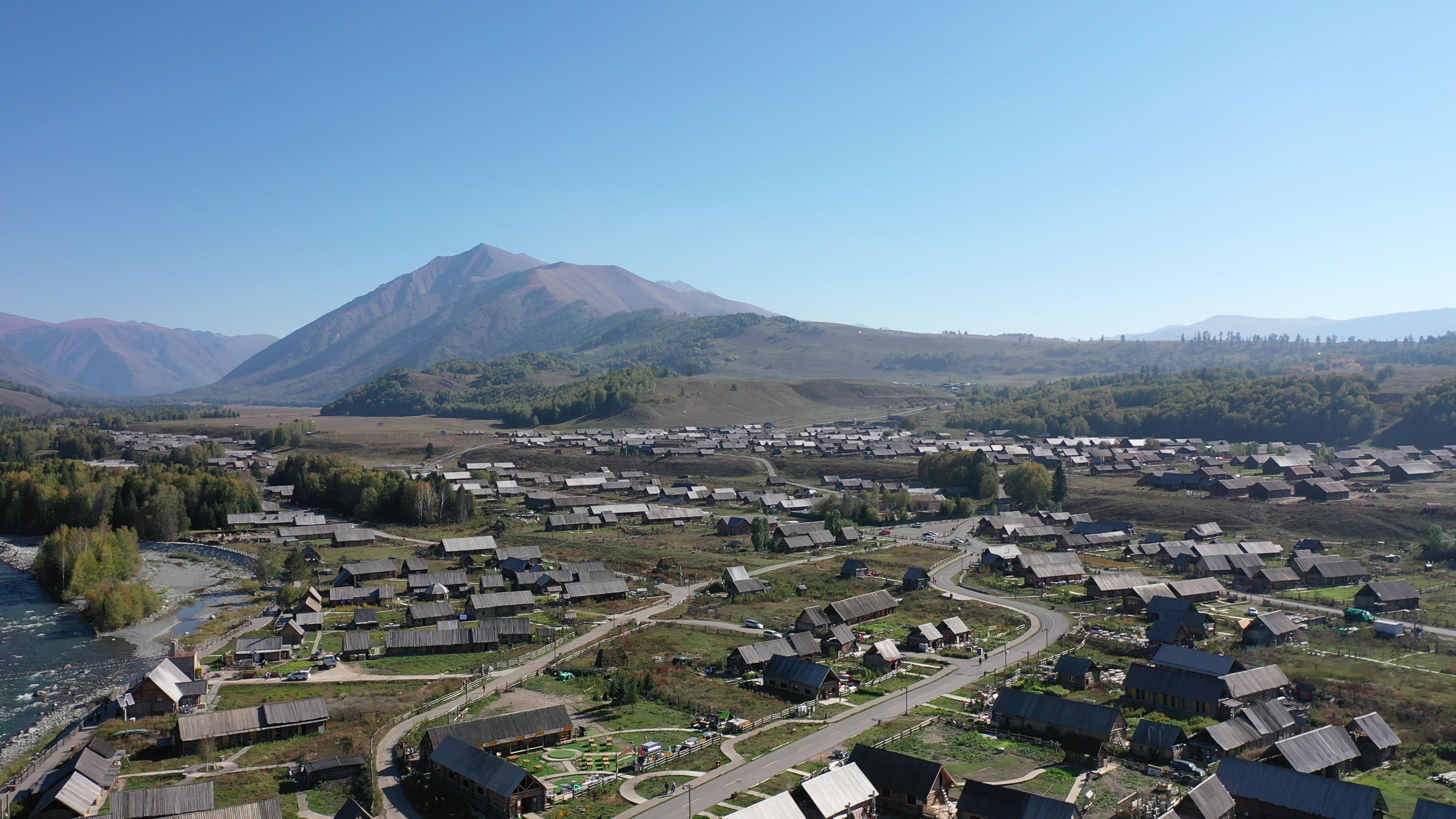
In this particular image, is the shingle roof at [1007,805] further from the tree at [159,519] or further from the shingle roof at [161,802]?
the tree at [159,519]

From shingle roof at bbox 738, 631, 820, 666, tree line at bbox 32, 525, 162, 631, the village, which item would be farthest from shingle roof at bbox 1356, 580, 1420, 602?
tree line at bbox 32, 525, 162, 631

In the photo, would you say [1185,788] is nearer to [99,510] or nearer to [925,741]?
[925,741]

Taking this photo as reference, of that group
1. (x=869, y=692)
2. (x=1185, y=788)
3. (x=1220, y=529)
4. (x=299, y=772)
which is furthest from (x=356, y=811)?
(x=1220, y=529)

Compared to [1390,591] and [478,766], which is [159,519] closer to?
[478,766]

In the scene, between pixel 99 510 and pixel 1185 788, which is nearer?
pixel 1185 788

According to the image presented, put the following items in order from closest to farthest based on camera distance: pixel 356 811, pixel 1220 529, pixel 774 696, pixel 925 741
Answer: pixel 356 811 < pixel 925 741 < pixel 774 696 < pixel 1220 529

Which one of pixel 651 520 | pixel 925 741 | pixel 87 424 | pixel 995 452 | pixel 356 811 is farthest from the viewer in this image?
pixel 87 424
